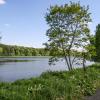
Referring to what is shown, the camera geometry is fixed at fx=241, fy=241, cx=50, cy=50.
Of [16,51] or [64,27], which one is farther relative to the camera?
[16,51]

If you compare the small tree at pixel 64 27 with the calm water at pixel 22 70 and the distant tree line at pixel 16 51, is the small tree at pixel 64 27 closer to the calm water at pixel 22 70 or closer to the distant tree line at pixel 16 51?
the calm water at pixel 22 70

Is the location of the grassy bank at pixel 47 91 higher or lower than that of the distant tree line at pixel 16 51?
lower

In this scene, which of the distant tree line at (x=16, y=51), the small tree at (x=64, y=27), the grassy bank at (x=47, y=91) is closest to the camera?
the grassy bank at (x=47, y=91)

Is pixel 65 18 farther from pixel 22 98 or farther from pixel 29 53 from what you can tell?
pixel 29 53

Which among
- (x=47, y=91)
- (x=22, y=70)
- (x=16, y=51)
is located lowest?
(x=22, y=70)

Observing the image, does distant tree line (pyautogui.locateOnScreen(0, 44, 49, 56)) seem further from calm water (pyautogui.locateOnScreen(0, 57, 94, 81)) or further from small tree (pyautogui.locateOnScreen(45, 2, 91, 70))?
small tree (pyautogui.locateOnScreen(45, 2, 91, 70))

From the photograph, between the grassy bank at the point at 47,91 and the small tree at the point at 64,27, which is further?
the small tree at the point at 64,27

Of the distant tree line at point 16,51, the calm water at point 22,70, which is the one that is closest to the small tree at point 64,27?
the calm water at point 22,70

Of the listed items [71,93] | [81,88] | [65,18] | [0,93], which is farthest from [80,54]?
[0,93]

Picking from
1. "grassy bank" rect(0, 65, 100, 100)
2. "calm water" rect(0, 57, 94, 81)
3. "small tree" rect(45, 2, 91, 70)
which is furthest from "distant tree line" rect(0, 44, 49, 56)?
"grassy bank" rect(0, 65, 100, 100)

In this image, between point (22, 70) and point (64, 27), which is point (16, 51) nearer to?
point (22, 70)

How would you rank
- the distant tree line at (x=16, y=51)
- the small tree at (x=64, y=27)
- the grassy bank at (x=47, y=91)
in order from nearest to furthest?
the grassy bank at (x=47, y=91)
the small tree at (x=64, y=27)
the distant tree line at (x=16, y=51)

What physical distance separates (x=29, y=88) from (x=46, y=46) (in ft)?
41.1

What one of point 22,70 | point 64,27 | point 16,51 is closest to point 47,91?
point 64,27
